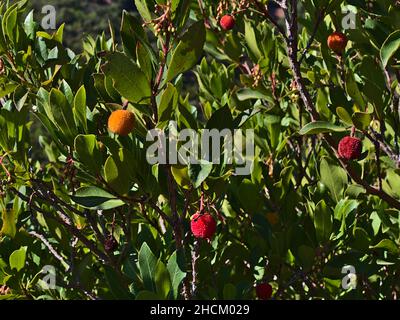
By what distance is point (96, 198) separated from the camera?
159 centimetres

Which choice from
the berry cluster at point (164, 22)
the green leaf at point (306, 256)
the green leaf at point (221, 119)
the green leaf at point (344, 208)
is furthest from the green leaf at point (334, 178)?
the berry cluster at point (164, 22)

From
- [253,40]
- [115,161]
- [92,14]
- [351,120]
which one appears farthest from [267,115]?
[92,14]

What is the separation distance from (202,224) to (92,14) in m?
13.2

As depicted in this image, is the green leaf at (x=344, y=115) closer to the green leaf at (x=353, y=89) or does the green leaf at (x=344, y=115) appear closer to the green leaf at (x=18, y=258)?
the green leaf at (x=353, y=89)

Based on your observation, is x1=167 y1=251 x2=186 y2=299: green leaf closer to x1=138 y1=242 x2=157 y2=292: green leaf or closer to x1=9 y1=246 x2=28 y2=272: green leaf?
x1=138 y1=242 x2=157 y2=292: green leaf

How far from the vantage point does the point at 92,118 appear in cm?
178

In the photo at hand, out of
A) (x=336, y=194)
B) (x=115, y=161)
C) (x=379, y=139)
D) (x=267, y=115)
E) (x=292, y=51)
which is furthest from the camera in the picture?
(x=267, y=115)

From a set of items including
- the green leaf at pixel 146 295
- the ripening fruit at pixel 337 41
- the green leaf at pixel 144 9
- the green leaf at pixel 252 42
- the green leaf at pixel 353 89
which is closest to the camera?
the green leaf at pixel 146 295

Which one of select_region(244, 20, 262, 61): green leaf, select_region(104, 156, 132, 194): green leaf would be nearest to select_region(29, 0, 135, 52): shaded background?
select_region(244, 20, 262, 61): green leaf

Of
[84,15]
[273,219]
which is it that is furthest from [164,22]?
[84,15]

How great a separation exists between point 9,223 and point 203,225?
2.32ft

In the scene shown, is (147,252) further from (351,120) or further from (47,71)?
(47,71)

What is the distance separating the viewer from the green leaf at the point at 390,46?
171 cm

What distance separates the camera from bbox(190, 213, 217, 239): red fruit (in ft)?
5.19
